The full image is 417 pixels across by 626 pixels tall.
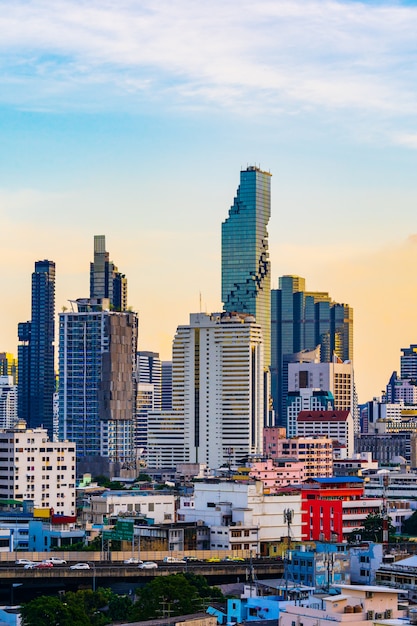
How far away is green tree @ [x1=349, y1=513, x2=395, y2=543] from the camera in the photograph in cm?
11888

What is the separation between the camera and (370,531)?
121 m

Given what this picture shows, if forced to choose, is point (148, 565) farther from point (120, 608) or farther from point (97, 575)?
point (120, 608)

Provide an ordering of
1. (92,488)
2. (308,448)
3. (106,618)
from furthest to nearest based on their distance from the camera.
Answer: (308,448) < (92,488) < (106,618)

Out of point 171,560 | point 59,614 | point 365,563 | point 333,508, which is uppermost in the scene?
point 333,508

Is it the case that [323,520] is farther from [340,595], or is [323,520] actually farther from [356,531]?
[340,595]

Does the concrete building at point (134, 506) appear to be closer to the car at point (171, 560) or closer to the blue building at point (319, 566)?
the car at point (171, 560)

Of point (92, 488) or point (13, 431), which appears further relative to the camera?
point (92, 488)

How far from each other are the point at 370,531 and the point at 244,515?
11.9 m

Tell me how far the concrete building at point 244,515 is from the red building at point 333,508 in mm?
3789

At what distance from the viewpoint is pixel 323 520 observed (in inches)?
4956

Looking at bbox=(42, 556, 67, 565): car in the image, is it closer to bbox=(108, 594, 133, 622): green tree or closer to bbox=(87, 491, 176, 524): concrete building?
bbox=(108, 594, 133, 622): green tree

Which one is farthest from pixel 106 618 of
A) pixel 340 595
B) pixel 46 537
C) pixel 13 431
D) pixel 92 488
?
pixel 92 488

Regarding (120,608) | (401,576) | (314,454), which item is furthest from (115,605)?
(314,454)

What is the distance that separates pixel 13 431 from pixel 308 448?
53400 millimetres
